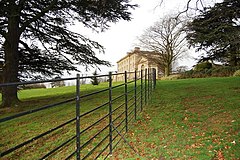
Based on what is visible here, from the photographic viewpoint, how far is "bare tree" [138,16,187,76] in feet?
90.5

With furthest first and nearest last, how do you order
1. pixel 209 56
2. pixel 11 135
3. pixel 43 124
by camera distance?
1. pixel 209 56
2. pixel 43 124
3. pixel 11 135

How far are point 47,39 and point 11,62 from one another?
2354mm

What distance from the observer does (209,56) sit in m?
18.5

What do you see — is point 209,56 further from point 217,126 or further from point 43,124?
Answer: point 43,124

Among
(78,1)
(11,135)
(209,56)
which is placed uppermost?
(78,1)

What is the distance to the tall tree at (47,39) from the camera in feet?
31.2

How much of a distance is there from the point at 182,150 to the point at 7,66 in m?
8.87

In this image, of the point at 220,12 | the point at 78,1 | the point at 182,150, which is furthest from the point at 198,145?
the point at 78,1

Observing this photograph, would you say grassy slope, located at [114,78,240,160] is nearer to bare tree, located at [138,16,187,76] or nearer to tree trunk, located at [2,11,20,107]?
tree trunk, located at [2,11,20,107]

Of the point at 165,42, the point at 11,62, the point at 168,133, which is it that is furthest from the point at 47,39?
the point at 165,42

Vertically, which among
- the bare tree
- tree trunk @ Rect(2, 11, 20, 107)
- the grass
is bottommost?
the grass

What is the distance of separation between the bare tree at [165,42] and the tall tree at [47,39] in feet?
59.4

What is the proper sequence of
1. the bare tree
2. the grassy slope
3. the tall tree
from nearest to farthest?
the grassy slope → the tall tree → the bare tree

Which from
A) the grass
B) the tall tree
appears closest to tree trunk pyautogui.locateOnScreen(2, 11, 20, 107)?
the tall tree
